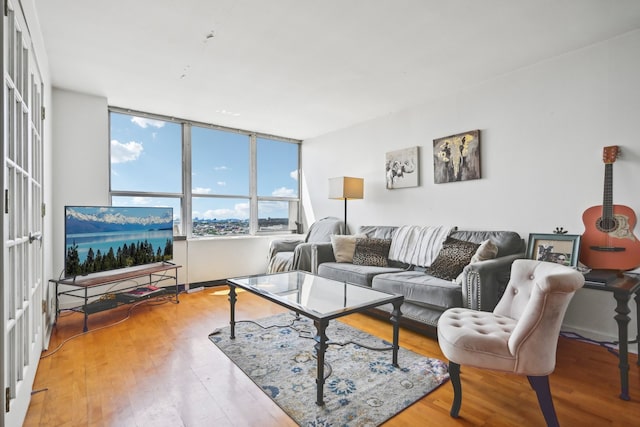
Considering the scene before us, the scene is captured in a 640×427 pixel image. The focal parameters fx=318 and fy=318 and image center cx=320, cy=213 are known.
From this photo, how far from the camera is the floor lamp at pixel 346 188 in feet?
13.7

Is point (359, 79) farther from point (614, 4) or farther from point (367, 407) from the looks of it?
point (367, 407)

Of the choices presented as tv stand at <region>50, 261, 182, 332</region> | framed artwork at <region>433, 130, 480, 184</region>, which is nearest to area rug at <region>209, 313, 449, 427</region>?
tv stand at <region>50, 261, 182, 332</region>

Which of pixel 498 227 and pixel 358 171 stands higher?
pixel 358 171

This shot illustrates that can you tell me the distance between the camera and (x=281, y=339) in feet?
8.39

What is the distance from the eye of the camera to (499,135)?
309 centimetres

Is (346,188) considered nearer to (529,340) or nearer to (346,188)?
(346,188)

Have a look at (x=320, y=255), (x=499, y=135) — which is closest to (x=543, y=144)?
(x=499, y=135)

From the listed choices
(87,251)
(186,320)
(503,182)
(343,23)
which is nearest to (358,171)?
(503,182)

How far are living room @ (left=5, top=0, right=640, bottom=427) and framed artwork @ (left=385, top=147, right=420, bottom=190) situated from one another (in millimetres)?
80

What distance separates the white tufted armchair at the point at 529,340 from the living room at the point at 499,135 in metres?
1.43

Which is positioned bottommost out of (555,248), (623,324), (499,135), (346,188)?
(623,324)

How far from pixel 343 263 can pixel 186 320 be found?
1734mm

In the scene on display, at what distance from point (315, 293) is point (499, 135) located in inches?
92.5

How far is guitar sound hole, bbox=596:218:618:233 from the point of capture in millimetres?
2363
